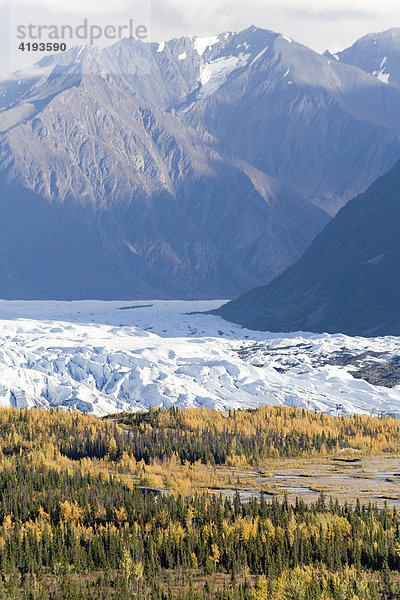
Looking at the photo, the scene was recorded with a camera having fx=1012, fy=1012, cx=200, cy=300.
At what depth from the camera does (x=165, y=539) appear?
33.9 metres

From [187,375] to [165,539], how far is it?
75.4 meters

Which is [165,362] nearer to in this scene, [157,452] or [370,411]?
[370,411]

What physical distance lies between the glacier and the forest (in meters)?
38.4

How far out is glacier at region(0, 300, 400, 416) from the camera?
9488 centimetres

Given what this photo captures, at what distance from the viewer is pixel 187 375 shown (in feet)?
359

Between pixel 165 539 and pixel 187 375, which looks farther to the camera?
pixel 187 375

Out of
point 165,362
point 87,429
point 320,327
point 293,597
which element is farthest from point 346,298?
point 293,597

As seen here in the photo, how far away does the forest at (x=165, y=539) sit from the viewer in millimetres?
28953

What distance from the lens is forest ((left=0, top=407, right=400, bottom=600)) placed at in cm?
2895

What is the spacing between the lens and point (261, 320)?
643 feet

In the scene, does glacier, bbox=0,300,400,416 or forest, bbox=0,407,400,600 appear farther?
glacier, bbox=0,300,400,416

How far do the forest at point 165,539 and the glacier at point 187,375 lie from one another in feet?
126

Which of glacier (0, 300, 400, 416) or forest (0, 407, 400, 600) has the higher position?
glacier (0, 300, 400, 416)

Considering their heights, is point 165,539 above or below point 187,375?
below
